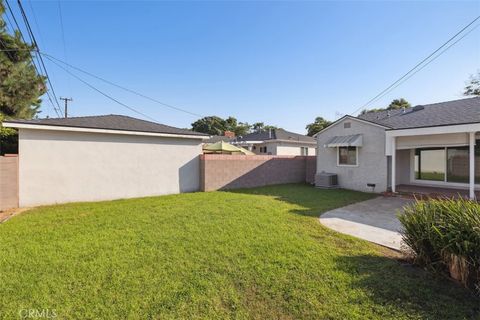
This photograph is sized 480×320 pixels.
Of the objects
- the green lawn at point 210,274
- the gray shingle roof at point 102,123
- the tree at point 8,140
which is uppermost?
the gray shingle roof at point 102,123

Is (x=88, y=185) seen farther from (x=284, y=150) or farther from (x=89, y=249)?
(x=284, y=150)

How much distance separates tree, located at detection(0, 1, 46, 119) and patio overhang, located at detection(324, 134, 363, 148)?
739 inches

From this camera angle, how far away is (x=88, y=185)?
1021 cm

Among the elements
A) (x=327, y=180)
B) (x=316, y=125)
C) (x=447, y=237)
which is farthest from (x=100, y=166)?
(x=316, y=125)

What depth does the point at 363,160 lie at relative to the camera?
13375 mm

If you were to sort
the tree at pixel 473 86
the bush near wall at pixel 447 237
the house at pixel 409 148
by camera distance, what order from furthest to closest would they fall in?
the tree at pixel 473 86 → the house at pixel 409 148 → the bush near wall at pixel 447 237

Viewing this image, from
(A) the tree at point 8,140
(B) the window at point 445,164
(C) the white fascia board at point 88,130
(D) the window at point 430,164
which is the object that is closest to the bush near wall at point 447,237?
(C) the white fascia board at point 88,130

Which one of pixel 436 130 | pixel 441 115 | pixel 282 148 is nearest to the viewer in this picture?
pixel 436 130

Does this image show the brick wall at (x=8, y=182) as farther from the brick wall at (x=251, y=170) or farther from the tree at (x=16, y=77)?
the brick wall at (x=251, y=170)

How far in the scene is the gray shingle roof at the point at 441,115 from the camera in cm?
995

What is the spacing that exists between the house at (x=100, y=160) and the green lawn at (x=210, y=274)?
124 inches

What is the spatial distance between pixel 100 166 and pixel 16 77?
952 centimetres

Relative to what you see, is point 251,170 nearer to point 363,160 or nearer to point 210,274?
point 363,160

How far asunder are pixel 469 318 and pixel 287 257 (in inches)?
103
